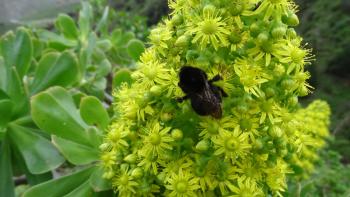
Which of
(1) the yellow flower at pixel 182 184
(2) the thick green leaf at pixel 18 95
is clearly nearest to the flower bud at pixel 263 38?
(1) the yellow flower at pixel 182 184

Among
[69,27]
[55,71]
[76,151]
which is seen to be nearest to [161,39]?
[76,151]

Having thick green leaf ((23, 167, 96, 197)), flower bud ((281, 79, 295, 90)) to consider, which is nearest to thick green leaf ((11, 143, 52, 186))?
thick green leaf ((23, 167, 96, 197))

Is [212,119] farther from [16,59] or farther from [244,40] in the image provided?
[16,59]

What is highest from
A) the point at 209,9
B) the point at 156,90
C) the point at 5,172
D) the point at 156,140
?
the point at 209,9

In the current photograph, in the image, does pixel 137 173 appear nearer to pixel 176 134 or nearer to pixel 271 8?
pixel 176 134

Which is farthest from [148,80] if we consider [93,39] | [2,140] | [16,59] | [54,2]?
[54,2]

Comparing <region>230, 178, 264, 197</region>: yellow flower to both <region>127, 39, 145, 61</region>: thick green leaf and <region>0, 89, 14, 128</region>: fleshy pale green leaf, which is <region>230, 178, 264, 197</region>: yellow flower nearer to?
<region>127, 39, 145, 61</region>: thick green leaf
